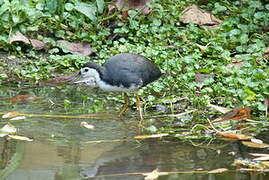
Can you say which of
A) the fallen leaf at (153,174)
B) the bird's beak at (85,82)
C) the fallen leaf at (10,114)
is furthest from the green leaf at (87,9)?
the fallen leaf at (153,174)

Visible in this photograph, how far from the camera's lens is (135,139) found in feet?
16.3

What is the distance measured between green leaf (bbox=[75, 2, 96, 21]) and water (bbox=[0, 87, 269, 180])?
2.11 metres

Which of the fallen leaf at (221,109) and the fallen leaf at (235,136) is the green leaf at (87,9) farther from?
the fallen leaf at (235,136)

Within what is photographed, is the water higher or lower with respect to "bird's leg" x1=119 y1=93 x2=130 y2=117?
lower

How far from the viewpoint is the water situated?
4.17m

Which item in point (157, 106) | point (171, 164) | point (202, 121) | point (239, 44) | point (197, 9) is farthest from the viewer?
point (197, 9)

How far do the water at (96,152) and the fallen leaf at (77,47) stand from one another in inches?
64.4

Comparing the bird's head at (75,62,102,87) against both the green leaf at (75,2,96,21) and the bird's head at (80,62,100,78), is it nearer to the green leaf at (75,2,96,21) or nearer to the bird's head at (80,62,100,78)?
the bird's head at (80,62,100,78)

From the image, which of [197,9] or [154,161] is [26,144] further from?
[197,9]

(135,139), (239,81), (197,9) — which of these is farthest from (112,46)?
(135,139)

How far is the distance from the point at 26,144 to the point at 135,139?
2.82 feet

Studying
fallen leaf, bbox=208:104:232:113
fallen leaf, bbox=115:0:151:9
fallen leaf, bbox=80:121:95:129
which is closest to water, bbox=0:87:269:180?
fallen leaf, bbox=80:121:95:129

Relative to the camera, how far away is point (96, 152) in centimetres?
463

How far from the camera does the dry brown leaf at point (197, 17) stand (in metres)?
8.16
